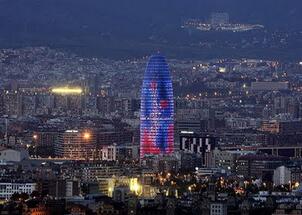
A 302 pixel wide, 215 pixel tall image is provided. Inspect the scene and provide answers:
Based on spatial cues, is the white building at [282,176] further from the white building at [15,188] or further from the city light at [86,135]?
the city light at [86,135]

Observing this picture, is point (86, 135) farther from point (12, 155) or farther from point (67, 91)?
point (67, 91)

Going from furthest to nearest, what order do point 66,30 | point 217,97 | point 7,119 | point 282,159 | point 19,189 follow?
point 66,30 → point 217,97 → point 7,119 → point 282,159 → point 19,189

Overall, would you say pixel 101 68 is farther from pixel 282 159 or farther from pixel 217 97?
pixel 282 159

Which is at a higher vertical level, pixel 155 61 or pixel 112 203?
pixel 155 61

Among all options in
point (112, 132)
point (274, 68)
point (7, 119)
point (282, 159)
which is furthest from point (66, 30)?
point (282, 159)

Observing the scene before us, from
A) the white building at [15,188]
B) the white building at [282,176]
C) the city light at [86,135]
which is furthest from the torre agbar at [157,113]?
the white building at [15,188]

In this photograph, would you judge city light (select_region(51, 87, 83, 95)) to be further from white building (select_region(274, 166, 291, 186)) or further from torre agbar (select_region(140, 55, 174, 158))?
white building (select_region(274, 166, 291, 186))

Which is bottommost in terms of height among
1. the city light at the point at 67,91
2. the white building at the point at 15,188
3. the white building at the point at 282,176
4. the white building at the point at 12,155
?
the white building at the point at 15,188

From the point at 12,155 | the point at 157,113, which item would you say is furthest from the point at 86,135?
the point at 12,155
